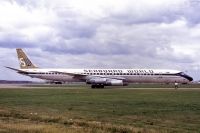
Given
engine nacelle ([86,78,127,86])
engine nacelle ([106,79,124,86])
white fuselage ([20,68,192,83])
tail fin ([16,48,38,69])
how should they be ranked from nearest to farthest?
1. engine nacelle ([86,78,127,86])
2. engine nacelle ([106,79,124,86])
3. white fuselage ([20,68,192,83])
4. tail fin ([16,48,38,69])

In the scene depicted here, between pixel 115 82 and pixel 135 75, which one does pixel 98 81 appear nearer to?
pixel 115 82

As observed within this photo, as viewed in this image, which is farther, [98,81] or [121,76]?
[121,76]

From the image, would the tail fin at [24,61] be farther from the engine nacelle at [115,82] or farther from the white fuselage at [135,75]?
the engine nacelle at [115,82]

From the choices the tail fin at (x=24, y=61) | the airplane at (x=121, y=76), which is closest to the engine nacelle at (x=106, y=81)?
the airplane at (x=121, y=76)

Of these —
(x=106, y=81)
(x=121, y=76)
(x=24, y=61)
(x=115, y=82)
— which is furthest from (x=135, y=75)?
(x=24, y=61)

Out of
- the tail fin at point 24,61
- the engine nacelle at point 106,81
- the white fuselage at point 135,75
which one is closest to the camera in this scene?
the engine nacelle at point 106,81

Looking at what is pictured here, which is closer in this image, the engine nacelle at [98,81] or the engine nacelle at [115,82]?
the engine nacelle at [98,81]

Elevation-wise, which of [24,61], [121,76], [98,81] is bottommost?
[98,81]

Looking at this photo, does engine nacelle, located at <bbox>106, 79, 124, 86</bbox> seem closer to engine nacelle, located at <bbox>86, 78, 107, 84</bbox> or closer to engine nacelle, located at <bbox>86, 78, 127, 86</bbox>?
engine nacelle, located at <bbox>86, 78, 127, 86</bbox>

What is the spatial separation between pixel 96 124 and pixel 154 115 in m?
6.38

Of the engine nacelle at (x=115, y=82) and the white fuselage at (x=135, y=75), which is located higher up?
the white fuselage at (x=135, y=75)

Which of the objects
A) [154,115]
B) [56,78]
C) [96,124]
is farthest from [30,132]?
[56,78]

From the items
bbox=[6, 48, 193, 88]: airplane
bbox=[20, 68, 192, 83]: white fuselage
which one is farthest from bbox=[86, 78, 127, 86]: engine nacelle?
bbox=[20, 68, 192, 83]: white fuselage

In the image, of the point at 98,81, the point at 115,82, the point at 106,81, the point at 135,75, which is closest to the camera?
the point at 98,81
